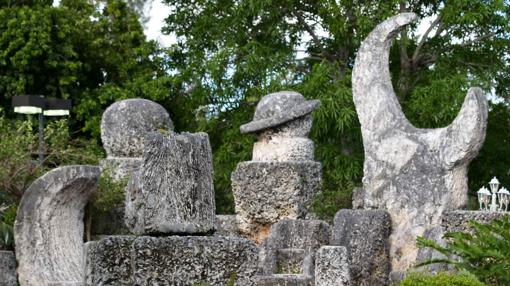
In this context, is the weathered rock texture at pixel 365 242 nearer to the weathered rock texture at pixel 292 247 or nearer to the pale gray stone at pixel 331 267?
the weathered rock texture at pixel 292 247

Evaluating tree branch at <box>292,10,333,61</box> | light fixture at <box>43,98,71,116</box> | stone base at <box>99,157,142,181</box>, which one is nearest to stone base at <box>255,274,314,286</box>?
stone base at <box>99,157,142,181</box>

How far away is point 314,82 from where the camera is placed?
2311cm

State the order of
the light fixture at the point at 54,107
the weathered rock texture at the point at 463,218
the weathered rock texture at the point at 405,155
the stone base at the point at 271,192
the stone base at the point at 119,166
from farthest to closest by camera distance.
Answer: the light fixture at the point at 54,107 → the stone base at the point at 271,192 → the weathered rock texture at the point at 405,155 → the stone base at the point at 119,166 → the weathered rock texture at the point at 463,218

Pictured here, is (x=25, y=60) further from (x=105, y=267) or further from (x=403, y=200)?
(x=105, y=267)

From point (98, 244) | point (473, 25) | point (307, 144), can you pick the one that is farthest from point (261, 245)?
point (473, 25)

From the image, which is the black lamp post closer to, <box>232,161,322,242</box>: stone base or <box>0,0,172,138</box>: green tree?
<box>232,161,322,242</box>: stone base

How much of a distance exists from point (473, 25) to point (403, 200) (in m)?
10.1

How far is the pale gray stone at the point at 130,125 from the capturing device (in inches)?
589

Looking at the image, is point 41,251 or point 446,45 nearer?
point 41,251

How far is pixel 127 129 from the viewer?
49.2ft

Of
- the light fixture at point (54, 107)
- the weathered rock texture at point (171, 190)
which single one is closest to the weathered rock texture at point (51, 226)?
the light fixture at point (54, 107)

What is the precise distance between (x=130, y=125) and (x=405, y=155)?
3400 mm

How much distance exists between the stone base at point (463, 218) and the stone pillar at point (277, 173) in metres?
1.72

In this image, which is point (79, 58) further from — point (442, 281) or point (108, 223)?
point (442, 281)
